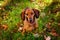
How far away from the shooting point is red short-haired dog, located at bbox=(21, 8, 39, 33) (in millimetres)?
4027

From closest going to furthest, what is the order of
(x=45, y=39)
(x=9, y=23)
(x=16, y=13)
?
(x=45, y=39)
(x=9, y=23)
(x=16, y=13)

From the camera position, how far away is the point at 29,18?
4051 millimetres

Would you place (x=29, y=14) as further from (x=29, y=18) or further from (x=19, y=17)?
(x=19, y=17)

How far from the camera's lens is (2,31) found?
4215 mm

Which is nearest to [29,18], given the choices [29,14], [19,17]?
[29,14]

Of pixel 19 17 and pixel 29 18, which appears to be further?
pixel 19 17

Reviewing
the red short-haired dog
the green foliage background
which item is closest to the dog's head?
the red short-haired dog

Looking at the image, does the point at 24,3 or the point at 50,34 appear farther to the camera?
the point at 24,3

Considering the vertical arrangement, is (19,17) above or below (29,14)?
below

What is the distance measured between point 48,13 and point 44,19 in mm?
251

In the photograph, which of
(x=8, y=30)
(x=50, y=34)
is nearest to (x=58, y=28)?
(x=50, y=34)

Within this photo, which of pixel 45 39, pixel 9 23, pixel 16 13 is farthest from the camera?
pixel 16 13

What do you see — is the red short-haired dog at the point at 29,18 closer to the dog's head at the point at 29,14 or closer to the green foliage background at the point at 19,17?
the dog's head at the point at 29,14

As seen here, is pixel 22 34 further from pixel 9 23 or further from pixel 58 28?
pixel 58 28
